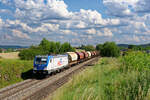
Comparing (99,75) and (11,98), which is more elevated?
(99,75)

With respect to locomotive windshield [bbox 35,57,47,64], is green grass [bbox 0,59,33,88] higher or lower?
lower

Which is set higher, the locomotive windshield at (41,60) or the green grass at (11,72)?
the locomotive windshield at (41,60)

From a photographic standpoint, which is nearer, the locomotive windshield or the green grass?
the green grass

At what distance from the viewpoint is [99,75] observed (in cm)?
1310

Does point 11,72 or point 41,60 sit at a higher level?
point 41,60

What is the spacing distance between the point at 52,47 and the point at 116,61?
284 ft

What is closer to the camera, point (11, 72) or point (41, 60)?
point (11, 72)

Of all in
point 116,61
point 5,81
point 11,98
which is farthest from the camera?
point 5,81

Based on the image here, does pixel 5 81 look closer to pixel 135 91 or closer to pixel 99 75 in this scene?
pixel 99 75

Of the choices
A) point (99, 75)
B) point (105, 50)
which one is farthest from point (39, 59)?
point (105, 50)

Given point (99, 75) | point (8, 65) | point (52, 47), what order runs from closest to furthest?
point (99, 75)
point (8, 65)
point (52, 47)

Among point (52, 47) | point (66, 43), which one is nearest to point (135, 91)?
point (52, 47)

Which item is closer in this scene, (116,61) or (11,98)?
(11,98)

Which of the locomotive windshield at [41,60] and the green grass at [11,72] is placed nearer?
the green grass at [11,72]
